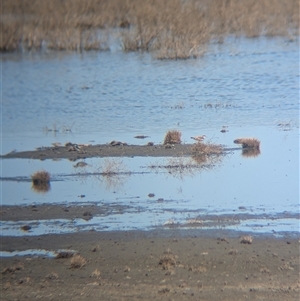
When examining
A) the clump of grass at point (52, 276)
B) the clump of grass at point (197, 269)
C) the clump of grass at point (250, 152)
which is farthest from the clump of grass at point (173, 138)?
the clump of grass at point (52, 276)

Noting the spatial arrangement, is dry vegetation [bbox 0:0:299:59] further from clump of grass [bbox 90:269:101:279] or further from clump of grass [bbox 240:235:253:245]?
clump of grass [bbox 90:269:101:279]

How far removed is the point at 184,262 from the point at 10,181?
14.0ft

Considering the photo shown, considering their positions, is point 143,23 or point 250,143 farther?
point 143,23

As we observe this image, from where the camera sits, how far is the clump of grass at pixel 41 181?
10.8 metres

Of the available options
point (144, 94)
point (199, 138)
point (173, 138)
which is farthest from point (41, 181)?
point (144, 94)

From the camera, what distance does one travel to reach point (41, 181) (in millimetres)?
10969

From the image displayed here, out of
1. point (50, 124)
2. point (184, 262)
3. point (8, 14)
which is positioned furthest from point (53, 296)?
point (8, 14)

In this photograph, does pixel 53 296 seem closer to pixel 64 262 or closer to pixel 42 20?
pixel 64 262

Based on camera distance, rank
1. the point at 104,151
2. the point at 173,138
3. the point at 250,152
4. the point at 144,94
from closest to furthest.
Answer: the point at 250,152 → the point at 104,151 → the point at 173,138 → the point at 144,94

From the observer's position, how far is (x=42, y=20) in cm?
2927

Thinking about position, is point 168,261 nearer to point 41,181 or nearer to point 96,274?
point 96,274

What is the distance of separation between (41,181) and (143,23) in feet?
54.6

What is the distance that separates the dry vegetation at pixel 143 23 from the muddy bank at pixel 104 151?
398 inches

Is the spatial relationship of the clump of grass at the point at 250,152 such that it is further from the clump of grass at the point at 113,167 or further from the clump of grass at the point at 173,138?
the clump of grass at the point at 113,167
